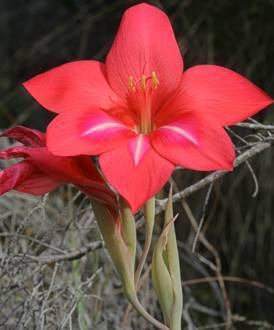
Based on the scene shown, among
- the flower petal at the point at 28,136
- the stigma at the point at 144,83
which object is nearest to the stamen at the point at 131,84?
the stigma at the point at 144,83

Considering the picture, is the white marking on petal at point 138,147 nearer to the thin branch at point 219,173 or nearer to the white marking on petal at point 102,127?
the white marking on petal at point 102,127

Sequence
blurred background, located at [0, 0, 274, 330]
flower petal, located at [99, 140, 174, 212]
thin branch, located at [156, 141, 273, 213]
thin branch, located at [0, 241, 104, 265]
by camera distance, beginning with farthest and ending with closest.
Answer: blurred background, located at [0, 0, 274, 330], thin branch, located at [0, 241, 104, 265], thin branch, located at [156, 141, 273, 213], flower petal, located at [99, 140, 174, 212]

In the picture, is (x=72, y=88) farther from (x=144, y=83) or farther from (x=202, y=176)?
(x=202, y=176)

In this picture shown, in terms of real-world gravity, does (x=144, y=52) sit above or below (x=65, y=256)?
above

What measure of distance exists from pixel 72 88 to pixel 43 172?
9 cm

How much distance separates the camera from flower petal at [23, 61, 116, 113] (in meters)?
0.84

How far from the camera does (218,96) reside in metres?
0.84

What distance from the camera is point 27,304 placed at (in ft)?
3.76

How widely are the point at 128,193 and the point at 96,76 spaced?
20cm

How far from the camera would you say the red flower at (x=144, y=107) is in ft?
2.49

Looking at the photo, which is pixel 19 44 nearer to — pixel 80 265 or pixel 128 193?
pixel 80 265

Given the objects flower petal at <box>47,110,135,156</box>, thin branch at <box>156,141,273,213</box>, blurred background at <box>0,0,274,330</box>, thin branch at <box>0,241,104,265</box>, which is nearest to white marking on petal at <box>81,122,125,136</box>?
flower petal at <box>47,110,135,156</box>

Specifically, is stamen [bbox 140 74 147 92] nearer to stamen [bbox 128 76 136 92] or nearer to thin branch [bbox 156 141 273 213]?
stamen [bbox 128 76 136 92]

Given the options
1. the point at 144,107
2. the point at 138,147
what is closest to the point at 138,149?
the point at 138,147
